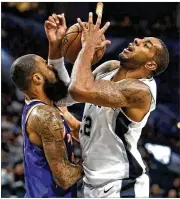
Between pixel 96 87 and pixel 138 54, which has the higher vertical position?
pixel 138 54

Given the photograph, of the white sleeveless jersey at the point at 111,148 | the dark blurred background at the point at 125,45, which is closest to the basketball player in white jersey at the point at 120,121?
the white sleeveless jersey at the point at 111,148

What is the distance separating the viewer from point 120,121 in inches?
118

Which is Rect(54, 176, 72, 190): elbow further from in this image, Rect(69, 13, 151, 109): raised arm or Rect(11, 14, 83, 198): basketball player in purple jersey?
Rect(69, 13, 151, 109): raised arm

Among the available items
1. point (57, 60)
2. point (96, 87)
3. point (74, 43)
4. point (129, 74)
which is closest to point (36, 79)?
point (57, 60)

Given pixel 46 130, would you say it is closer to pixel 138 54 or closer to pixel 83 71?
pixel 83 71

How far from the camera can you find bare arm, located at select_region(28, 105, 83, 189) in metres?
2.92

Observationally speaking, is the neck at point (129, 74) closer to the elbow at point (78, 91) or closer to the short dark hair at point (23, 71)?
the elbow at point (78, 91)

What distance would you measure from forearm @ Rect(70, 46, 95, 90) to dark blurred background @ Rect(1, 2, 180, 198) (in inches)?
173

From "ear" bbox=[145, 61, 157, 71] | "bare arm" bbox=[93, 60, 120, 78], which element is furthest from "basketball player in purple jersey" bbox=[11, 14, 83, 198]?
"ear" bbox=[145, 61, 157, 71]

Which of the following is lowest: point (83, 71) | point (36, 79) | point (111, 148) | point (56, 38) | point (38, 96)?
point (111, 148)

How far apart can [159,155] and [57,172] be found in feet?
16.3

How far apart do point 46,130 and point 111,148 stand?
0.43 meters

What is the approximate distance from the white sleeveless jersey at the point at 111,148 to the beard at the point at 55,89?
331mm

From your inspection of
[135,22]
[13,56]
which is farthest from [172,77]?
[13,56]
